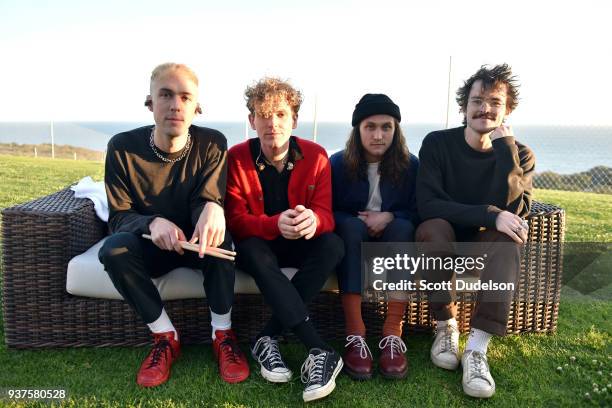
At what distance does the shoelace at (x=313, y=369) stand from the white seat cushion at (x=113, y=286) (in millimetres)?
364

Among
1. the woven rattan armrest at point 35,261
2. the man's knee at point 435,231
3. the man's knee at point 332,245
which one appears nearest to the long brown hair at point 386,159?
the man's knee at point 435,231

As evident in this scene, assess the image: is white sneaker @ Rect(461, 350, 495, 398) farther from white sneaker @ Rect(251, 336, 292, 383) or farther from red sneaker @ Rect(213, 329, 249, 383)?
red sneaker @ Rect(213, 329, 249, 383)

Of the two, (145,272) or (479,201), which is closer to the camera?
(145,272)

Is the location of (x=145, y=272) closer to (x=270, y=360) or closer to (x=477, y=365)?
(x=270, y=360)

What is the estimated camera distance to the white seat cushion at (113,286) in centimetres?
207

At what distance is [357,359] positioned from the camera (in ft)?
6.49

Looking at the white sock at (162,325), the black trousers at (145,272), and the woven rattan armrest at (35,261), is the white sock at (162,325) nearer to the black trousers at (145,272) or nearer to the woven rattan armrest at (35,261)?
the black trousers at (145,272)

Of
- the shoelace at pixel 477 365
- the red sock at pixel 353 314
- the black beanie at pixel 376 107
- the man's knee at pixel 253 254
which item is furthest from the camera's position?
the black beanie at pixel 376 107

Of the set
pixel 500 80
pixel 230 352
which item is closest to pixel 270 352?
pixel 230 352

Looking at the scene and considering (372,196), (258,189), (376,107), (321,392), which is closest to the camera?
(321,392)

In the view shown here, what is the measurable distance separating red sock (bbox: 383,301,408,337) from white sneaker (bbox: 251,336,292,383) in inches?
19.0

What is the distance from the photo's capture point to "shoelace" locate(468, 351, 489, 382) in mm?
1882

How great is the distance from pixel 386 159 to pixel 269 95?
2.25 ft

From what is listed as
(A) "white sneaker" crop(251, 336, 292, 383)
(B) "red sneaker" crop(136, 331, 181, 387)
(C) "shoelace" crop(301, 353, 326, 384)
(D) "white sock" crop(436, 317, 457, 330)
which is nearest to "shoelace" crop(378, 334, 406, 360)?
(D) "white sock" crop(436, 317, 457, 330)
